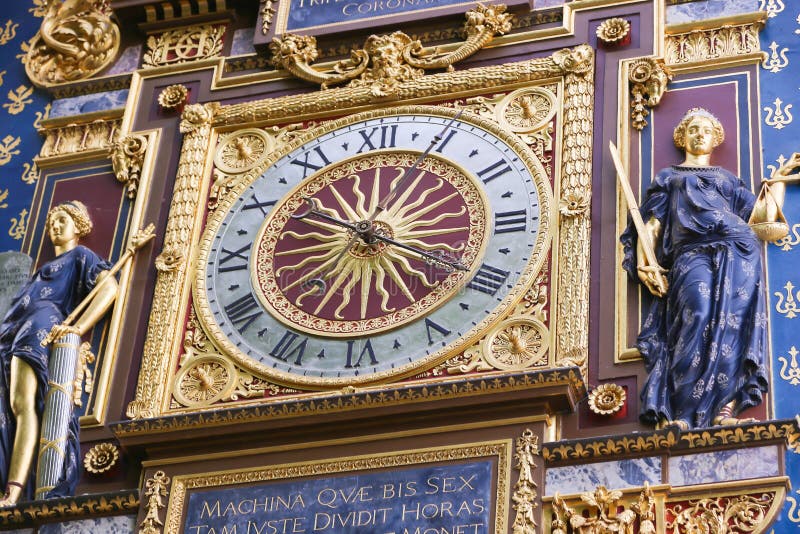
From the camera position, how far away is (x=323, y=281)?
46.7 feet

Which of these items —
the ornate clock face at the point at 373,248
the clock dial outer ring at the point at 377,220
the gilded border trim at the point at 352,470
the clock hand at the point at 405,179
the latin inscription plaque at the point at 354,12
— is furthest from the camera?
the latin inscription plaque at the point at 354,12

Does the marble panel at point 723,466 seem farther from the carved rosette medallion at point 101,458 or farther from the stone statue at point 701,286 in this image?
the carved rosette medallion at point 101,458

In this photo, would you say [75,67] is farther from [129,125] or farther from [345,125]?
[345,125]

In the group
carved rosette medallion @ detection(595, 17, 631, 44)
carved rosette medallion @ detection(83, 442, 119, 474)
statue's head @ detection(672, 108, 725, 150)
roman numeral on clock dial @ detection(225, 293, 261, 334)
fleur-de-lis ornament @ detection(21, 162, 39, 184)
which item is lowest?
carved rosette medallion @ detection(83, 442, 119, 474)

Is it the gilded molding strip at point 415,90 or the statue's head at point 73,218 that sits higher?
the gilded molding strip at point 415,90

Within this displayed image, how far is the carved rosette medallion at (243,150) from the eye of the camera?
15195mm

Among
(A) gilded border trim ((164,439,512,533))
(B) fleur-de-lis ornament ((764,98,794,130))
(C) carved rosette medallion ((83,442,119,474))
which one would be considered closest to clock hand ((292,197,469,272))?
(A) gilded border trim ((164,439,512,533))

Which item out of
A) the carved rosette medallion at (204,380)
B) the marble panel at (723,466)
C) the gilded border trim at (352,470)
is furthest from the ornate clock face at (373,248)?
the marble panel at (723,466)

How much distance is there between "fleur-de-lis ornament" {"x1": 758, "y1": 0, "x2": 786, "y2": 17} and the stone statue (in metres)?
1.13

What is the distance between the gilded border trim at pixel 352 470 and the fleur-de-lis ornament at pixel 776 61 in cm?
362

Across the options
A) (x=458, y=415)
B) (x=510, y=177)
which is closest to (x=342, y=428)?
(x=458, y=415)

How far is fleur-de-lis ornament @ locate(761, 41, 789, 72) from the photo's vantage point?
14500 millimetres

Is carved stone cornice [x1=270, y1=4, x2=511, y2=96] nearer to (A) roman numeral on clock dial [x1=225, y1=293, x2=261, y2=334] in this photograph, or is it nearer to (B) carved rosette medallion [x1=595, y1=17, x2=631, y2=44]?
(B) carved rosette medallion [x1=595, y1=17, x2=631, y2=44]

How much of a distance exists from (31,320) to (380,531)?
3.40m
